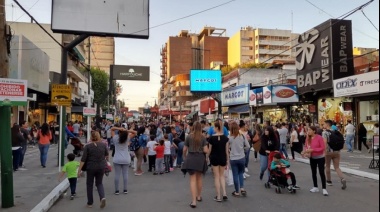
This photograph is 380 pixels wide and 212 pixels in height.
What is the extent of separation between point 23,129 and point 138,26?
21.8 feet

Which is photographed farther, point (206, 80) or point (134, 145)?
point (206, 80)

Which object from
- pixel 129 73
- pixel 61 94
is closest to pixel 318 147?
pixel 61 94

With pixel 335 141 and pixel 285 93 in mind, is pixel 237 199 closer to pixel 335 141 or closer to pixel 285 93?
pixel 335 141

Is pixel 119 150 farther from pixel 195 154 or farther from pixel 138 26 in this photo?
pixel 138 26

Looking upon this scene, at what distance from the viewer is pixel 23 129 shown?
16.1 m

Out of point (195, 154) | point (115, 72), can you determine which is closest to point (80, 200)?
point (195, 154)

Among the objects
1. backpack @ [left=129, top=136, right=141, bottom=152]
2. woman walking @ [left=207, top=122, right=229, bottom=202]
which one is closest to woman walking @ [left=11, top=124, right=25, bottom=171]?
backpack @ [left=129, top=136, right=141, bottom=152]

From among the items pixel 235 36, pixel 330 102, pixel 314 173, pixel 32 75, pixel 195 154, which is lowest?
pixel 314 173

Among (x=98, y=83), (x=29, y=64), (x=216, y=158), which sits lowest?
(x=216, y=158)

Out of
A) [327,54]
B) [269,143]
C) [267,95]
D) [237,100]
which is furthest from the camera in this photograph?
[237,100]

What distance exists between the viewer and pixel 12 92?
26.5 ft

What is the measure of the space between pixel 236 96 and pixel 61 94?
29604 mm

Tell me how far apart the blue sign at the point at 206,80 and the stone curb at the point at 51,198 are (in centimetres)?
3488

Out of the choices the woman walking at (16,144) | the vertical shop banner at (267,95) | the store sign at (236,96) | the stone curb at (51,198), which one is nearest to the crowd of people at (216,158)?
the stone curb at (51,198)
